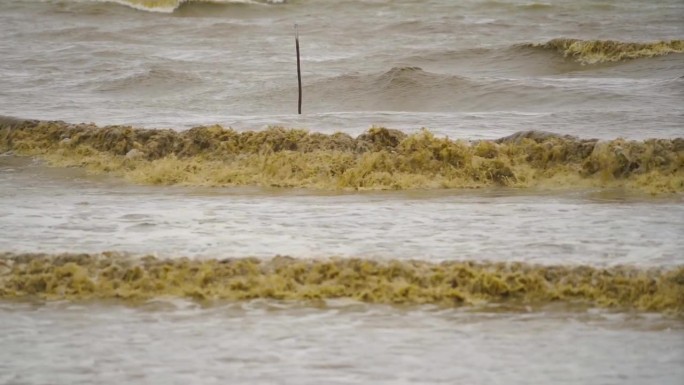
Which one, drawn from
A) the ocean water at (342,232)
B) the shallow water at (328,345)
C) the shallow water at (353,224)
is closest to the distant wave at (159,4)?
the ocean water at (342,232)

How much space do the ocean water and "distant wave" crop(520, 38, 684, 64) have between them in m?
0.08

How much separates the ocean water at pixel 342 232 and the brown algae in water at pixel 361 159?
0.21 metres

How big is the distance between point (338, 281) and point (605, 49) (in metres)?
16.2

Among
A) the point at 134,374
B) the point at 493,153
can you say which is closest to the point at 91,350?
the point at 134,374

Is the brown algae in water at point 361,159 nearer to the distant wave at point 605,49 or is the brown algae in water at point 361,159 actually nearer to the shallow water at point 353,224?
the shallow water at point 353,224

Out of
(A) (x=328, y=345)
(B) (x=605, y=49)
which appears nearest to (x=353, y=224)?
(A) (x=328, y=345)

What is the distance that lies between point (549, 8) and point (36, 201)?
21927 millimetres

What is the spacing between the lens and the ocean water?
17.8ft

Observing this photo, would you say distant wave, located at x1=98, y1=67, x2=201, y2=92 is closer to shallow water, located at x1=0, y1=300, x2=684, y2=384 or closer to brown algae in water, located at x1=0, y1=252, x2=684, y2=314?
brown algae in water, located at x1=0, y1=252, x2=684, y2=314

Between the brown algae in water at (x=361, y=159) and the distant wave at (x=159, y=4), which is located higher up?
the distant wave at (x=159, y=4)

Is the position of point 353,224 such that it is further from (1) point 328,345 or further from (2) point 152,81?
(2) point 152,81

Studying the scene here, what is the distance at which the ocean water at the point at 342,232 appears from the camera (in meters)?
5.42

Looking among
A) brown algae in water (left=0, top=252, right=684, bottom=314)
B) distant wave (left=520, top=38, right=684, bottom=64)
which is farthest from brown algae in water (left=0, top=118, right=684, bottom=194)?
distant wave (left=520, top=38, right=684, bottom=64)

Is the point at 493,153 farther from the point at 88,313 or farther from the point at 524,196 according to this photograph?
the point at 88,313
